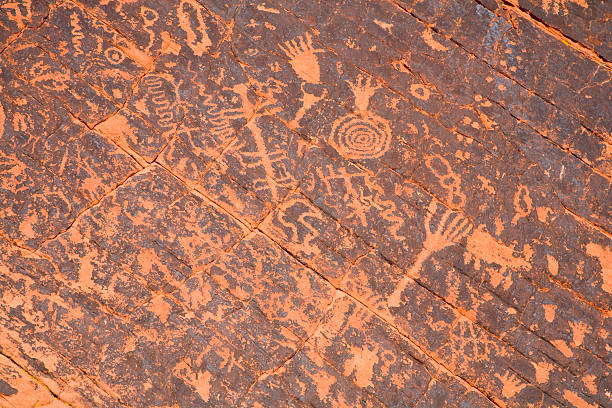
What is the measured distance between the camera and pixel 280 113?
2.17m

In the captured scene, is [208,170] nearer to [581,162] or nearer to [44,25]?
[44,25]

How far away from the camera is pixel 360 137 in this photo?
2172 millimetres

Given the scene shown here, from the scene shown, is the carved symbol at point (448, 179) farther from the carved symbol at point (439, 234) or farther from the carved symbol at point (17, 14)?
the carved symbol at point (17, 14)

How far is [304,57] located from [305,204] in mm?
683

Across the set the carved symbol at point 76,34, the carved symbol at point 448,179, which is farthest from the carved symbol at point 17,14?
the carved symbol at point 448,179

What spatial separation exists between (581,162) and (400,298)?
107 centimetres

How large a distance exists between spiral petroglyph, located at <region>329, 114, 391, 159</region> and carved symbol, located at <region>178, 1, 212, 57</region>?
0.70m

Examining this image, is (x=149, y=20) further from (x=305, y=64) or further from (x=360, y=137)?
(x=360, y=137)

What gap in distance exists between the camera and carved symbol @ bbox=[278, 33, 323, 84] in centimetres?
218

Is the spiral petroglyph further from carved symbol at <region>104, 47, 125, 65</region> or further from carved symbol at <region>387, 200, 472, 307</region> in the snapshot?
carved symbol at <region>104, 47, 125, 65</region>

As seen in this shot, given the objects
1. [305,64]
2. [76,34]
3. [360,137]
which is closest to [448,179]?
[360,137]

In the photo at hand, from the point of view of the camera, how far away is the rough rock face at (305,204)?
2.05 meters

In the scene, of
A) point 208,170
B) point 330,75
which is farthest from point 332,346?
point 330,75

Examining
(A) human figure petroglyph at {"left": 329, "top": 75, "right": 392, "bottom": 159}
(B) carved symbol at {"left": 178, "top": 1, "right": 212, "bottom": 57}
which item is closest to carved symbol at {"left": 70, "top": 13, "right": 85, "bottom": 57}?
(B) carved symbol at {"left": 178, "top": 1, "right": 212, "bottom": 57}
